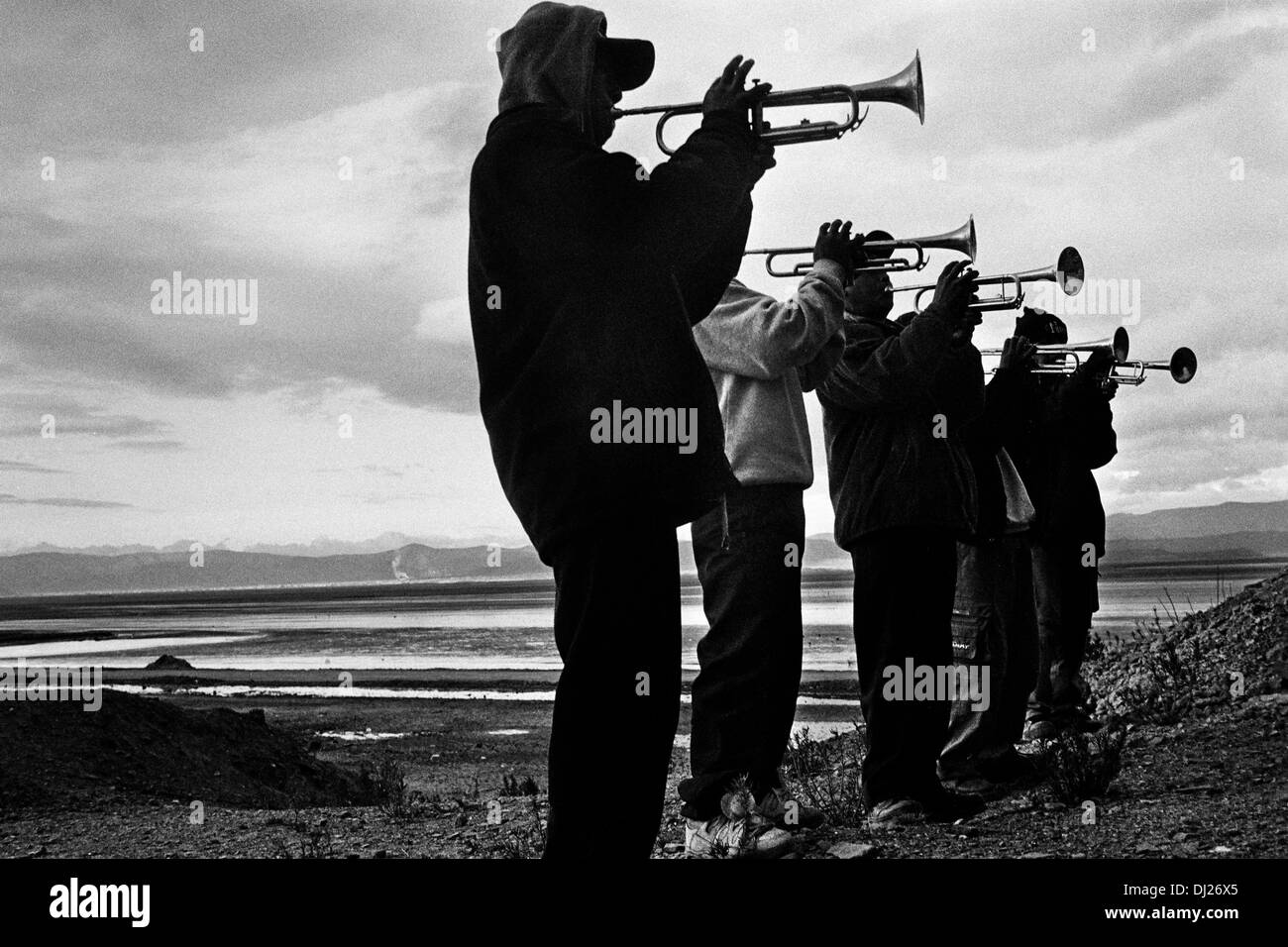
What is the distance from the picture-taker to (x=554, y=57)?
9.80 feet

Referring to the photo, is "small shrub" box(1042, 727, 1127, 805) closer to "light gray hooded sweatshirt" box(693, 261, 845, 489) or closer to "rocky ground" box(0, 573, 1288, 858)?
"rocky ground" box(0, 573, 1288, 858)

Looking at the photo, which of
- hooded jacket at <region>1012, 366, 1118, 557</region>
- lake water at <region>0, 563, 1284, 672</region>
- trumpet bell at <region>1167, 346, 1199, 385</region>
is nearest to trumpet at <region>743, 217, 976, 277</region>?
hooded jacket at <region>1012, 366, 1118, 557</region>

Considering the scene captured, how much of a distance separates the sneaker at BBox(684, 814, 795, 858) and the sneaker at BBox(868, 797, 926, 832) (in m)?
0.62

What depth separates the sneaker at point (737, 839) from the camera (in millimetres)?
4047

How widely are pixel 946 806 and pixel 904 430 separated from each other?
1373 millimetres

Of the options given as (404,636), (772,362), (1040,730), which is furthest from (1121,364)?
(404,636)

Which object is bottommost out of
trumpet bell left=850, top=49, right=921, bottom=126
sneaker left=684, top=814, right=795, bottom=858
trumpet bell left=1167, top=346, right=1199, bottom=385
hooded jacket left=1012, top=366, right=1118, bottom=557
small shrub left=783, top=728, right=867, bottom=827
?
small shrub left=783, top=728, right=867, bottom=827

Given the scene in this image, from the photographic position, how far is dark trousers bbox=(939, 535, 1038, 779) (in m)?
5.39

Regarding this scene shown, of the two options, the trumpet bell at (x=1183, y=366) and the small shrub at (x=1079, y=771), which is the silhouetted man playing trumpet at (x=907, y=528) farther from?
the trumpet bell at (x=1183, y=366)

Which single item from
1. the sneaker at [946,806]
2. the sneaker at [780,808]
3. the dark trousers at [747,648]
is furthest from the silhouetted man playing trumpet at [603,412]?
the sneaker at [946,806]

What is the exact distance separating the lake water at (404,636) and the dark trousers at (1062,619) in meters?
4.43

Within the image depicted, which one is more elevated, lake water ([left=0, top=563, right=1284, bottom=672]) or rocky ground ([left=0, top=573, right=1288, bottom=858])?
rocky ground ([left=0, top=573, right=1288, bottom=858])
